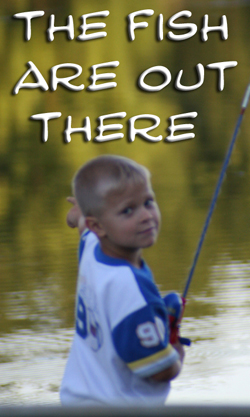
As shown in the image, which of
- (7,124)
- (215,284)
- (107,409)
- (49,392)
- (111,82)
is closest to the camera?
(107,409)

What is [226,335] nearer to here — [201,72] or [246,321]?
[246,321]

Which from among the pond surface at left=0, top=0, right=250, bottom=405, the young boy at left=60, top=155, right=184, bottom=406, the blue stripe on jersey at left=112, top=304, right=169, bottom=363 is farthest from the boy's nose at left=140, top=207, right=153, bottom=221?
the pond surface at left=0, top=0, right=250, bottom=405

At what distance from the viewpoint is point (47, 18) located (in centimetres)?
A: 591

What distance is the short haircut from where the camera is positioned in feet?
2.83

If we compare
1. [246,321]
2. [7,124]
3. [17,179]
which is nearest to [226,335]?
[246,321]

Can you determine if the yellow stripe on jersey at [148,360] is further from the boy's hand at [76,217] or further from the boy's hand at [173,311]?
the boy's hand at [76,217]

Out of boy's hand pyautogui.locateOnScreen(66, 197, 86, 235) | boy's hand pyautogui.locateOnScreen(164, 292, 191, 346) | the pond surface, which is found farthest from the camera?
the pond surface

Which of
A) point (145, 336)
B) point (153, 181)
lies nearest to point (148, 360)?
point (145, 336)

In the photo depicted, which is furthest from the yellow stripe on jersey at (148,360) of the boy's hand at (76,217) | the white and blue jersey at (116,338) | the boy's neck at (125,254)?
the boy's hand at (76,217)

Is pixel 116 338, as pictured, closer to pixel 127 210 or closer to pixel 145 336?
pixel 145 336

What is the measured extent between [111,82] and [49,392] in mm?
3433

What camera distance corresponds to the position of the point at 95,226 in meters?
0.90

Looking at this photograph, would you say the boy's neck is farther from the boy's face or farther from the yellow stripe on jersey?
the yellow stripe on jersey

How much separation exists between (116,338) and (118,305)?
4cm
